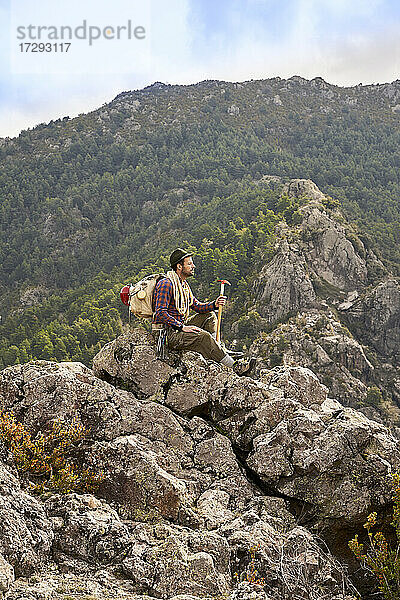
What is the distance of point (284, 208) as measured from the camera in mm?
60656

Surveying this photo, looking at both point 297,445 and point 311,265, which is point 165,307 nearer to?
point 297,445

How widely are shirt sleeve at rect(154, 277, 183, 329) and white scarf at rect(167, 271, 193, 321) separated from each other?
138 mm

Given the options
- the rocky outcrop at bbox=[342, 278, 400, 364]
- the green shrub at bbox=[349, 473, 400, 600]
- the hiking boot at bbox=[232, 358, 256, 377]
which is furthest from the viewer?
the rocky outcrop at bbox=[342, 278, 400, 364]

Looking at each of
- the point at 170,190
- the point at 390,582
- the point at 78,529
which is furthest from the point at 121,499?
the point at 170,190

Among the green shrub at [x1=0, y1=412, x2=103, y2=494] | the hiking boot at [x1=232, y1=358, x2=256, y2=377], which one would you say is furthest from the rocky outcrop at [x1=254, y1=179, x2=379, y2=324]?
the green shrub at [x1=0, y1=412, x2=103, y2=494]

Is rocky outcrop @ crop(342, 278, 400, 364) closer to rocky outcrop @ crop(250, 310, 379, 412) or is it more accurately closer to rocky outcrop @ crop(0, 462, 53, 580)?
rocky outcrop @ crop(250, 310, 379, 412)

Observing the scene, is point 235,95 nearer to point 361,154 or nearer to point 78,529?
point 361,154

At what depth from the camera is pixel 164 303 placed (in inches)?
291

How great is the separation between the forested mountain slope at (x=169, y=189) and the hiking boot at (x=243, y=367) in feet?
120

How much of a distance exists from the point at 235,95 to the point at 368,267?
116885mm

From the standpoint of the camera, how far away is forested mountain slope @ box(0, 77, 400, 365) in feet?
186

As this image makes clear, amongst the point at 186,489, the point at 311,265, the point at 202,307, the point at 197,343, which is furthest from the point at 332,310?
the point at 186,489

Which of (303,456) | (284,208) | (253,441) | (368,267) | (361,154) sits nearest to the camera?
(303,456)

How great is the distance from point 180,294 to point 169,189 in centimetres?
10320
